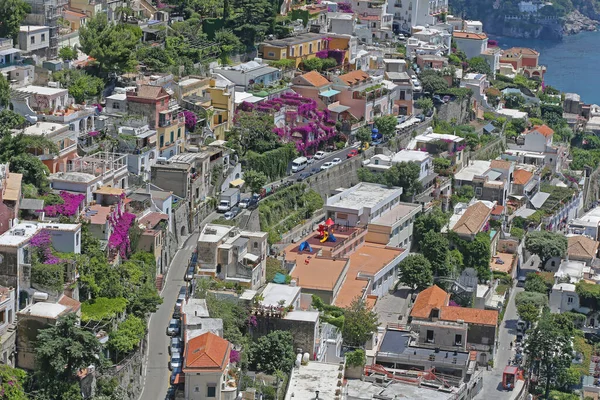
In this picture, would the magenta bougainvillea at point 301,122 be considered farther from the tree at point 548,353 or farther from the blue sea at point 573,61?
the blue sea at point 573,61

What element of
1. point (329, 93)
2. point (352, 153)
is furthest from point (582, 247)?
point (329, 93)

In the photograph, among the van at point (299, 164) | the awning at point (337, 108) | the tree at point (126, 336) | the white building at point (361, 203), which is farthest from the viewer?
the awning at point (337, 108)

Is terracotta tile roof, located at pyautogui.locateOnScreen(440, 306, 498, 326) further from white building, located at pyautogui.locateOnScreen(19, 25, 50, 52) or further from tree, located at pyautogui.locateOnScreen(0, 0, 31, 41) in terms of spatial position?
tree, located at pyautogui.locateOnScreen(0, 0, 31, 41)

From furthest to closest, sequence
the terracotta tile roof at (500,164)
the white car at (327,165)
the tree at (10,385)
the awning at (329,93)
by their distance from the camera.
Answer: the terracotta tile roof at (500,164) < the awning at (329,93) < the white car at (327,165) < the tree at (10,385)

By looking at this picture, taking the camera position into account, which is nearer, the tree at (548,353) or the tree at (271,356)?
the tree at (271,356)

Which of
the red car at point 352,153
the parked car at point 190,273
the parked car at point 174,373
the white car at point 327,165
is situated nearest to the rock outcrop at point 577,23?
the red car at point 352,153

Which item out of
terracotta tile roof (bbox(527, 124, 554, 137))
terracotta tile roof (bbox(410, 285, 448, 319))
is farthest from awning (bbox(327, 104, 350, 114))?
terracotta tile roof (bbox(410, 285, 448, 319))

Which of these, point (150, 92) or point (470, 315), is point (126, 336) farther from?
point (150, 92)

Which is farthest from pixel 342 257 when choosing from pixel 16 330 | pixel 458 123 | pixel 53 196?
pixel 458 123
